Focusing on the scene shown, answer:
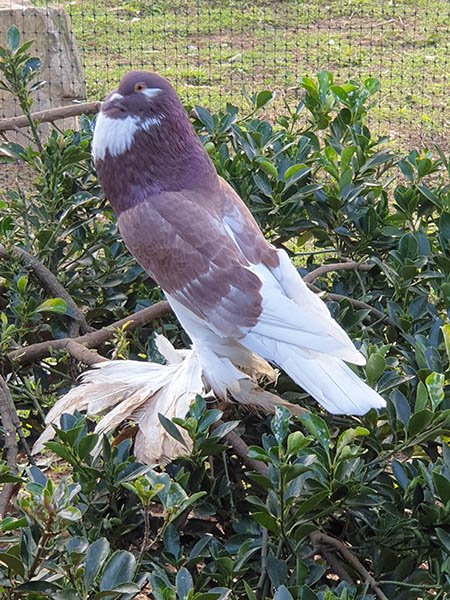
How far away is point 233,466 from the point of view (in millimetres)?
1633

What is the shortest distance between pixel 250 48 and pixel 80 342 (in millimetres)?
6475

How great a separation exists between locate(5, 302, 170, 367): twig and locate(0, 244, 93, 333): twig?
2.3 inches

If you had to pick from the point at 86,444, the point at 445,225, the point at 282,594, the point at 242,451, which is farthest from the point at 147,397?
the point at 445,225

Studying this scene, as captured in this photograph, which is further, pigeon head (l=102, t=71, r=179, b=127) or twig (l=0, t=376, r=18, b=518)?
pigeon head (l=102, t=71, r=179, b=127)

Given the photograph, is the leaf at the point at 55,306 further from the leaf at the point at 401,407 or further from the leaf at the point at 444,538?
the leaf at the point at 444,538

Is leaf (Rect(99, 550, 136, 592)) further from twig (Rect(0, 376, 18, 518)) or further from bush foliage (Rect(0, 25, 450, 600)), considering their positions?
twig (Rect(0, 376, 18, 518))

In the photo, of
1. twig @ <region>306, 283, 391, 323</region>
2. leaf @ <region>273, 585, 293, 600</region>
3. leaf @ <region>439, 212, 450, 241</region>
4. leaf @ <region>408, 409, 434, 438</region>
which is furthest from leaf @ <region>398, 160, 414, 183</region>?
leaf @ <region>273, 585, 293, 600</region>

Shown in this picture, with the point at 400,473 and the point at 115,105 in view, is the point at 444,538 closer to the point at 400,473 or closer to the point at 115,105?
the point at 400,473

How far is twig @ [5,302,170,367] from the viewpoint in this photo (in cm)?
173

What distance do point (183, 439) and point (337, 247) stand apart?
0.84m

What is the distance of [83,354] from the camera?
5.62 ft

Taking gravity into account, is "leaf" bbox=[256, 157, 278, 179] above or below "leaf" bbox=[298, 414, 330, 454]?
above

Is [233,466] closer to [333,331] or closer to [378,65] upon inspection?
[333,331]

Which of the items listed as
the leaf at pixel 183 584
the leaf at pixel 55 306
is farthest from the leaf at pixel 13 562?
the leaf at pixel 55 306
